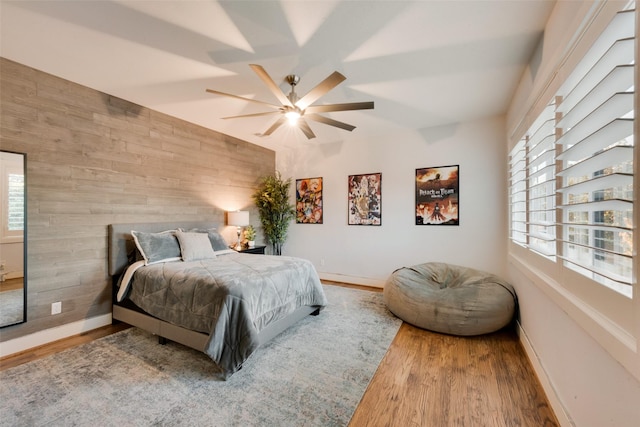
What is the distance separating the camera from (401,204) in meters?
4.32

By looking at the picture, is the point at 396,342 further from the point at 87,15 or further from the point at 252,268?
the point at 87,15

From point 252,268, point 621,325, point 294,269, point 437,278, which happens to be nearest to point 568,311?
point 621,325

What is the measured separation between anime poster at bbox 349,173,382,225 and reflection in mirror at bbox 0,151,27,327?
4.11 m

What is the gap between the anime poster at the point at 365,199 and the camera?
14.8 feet

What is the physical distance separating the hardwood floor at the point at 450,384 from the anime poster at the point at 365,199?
88.1 inches

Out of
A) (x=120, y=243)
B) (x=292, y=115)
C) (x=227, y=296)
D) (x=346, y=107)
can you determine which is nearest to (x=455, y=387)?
(x=227, y=296)

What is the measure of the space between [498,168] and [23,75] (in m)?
5.49

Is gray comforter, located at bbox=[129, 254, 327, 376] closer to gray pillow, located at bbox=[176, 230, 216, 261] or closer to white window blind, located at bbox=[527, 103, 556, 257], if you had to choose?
gray pillow, located at bbox=[176, 230, 216, 261]

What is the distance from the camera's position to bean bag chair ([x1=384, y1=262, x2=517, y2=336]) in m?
2.58

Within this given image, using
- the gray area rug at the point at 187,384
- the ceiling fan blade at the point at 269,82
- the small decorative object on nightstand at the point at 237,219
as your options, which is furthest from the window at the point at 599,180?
the small decorative object on nightstand at the point at 237,219

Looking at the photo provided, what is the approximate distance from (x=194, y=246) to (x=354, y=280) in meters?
2.78

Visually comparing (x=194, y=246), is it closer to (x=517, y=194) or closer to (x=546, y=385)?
(x=546, y=385)

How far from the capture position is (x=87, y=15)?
6.00 ft

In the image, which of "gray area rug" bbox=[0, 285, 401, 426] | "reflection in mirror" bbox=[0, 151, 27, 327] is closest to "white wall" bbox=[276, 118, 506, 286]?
"gray area rug" bbox=[0, 285, 401, 426]
